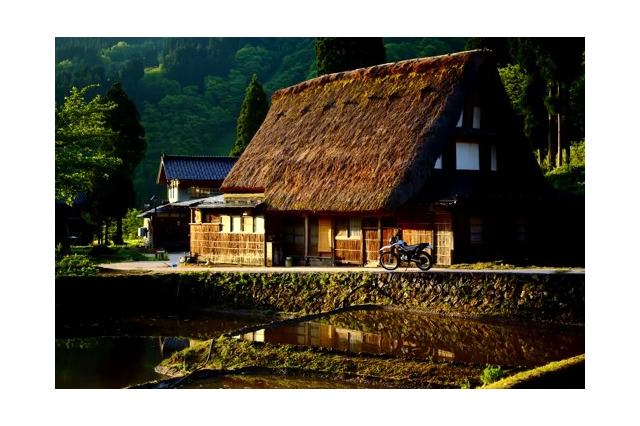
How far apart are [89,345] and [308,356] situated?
A: 6.13 meters

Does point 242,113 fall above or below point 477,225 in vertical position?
above

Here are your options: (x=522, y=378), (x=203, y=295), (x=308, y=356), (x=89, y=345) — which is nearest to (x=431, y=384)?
(x=522, y=378)

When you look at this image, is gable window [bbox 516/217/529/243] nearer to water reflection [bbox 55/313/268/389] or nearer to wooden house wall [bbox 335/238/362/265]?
wooden house wall [bbox 335/238/362/265]

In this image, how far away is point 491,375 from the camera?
37.0 ft

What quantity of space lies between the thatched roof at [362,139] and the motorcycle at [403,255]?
4.02 feet

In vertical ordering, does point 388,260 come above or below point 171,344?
above

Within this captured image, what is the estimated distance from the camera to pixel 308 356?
1335 cm

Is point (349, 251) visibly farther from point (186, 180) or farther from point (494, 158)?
point (186, 180)

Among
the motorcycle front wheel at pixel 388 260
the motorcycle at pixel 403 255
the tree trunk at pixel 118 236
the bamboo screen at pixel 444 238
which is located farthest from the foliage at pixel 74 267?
the tree trunk at pixel 118 236

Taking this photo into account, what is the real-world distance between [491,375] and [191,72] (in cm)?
2256

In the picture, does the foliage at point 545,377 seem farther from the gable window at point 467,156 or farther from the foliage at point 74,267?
the foliage at point 74,267

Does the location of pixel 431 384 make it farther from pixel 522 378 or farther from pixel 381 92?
pixel 381 92

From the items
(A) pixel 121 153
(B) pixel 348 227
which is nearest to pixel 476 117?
(B) pixel 348 227

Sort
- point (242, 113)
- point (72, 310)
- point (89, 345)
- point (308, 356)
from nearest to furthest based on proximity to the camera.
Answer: point (308, 356) < point (89, 345) < point (72, 310) < point (242, 113)
